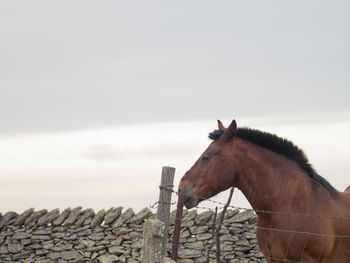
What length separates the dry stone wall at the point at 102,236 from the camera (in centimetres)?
1190

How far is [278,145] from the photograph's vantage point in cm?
702

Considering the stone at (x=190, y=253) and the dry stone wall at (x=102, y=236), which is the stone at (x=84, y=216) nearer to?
the dry stone wall at (x=102, y=236)

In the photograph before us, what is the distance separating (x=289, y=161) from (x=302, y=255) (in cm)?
109

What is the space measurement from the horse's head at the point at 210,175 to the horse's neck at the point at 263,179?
0.41 ft

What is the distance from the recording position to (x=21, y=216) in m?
13.0

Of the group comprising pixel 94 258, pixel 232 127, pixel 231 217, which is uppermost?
pixel 232 127

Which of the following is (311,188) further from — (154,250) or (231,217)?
(231,217)

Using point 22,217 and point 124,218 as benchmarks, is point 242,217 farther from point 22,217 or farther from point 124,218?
point 22,217

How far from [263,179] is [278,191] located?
0.21 m

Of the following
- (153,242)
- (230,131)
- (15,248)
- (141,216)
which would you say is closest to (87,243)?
(141,216)

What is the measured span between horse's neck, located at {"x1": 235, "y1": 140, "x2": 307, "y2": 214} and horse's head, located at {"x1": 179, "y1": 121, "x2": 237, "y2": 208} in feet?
0.41

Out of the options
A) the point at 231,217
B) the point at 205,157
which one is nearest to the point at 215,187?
the point at 205,157

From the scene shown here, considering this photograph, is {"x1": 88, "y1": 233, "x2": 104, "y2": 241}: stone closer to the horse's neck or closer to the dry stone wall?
the dry stone wall

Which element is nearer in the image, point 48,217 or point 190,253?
point 190,253
